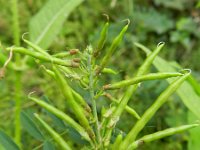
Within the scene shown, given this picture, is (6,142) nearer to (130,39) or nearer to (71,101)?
(71,101)

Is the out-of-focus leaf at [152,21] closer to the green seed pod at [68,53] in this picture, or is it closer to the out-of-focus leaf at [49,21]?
the out-of-focus leaf at [49,21]

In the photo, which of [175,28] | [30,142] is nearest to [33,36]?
[30,142]

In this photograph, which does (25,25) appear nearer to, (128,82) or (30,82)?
(30,82)

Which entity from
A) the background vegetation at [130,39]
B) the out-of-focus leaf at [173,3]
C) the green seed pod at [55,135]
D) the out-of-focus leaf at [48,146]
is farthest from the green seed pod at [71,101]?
the out-of-focus leaf at [173,3]

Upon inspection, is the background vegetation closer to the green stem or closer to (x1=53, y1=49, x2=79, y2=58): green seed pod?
the green stem

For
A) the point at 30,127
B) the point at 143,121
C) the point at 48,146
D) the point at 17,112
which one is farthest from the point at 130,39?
the point at 143,121

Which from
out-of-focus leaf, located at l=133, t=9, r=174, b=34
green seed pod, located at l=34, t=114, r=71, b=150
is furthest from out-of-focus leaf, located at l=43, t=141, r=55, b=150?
out-of-focus leaf, located at l=133, t=9, r=174, b=34
